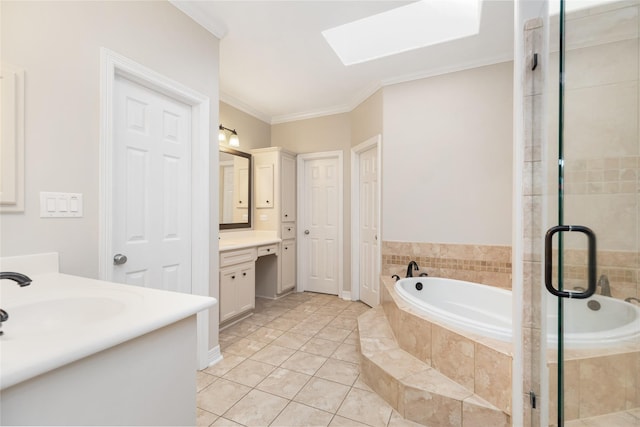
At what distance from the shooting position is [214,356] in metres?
2.16

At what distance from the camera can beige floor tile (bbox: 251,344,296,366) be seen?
2.21 m

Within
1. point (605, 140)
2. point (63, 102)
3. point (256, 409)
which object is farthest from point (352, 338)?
point (63, 102)

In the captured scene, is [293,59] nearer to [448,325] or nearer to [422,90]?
[422,90]

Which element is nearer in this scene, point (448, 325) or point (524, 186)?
point (524, 186)

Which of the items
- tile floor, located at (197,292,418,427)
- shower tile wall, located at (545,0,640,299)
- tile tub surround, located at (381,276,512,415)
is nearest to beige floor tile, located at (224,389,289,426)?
tile floor, located at (197,292,418,427)

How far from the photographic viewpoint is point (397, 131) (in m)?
3.00

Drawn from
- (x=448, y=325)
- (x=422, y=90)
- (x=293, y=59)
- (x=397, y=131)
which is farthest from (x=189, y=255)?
(x=422, y=90)

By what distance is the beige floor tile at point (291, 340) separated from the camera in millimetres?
2469

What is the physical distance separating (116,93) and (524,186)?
2184mm

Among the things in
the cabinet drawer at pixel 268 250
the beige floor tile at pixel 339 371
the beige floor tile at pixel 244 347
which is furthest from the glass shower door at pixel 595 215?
the cabinet drawer at pixel 268 250

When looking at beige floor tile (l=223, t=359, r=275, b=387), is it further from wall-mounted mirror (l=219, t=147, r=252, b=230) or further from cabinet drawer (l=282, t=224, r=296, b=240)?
cabinet drawer (l=282, t=224, r=296, b=240)

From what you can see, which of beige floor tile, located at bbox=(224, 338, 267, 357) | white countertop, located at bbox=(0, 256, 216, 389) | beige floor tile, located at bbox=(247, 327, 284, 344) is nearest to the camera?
white countertop, located at bbox=(0, 256, 216, 389)

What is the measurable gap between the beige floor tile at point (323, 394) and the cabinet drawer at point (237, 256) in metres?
1.32

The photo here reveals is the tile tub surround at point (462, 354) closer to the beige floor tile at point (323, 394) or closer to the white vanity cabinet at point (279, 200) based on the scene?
the beige floor tile at point (323, 394)
